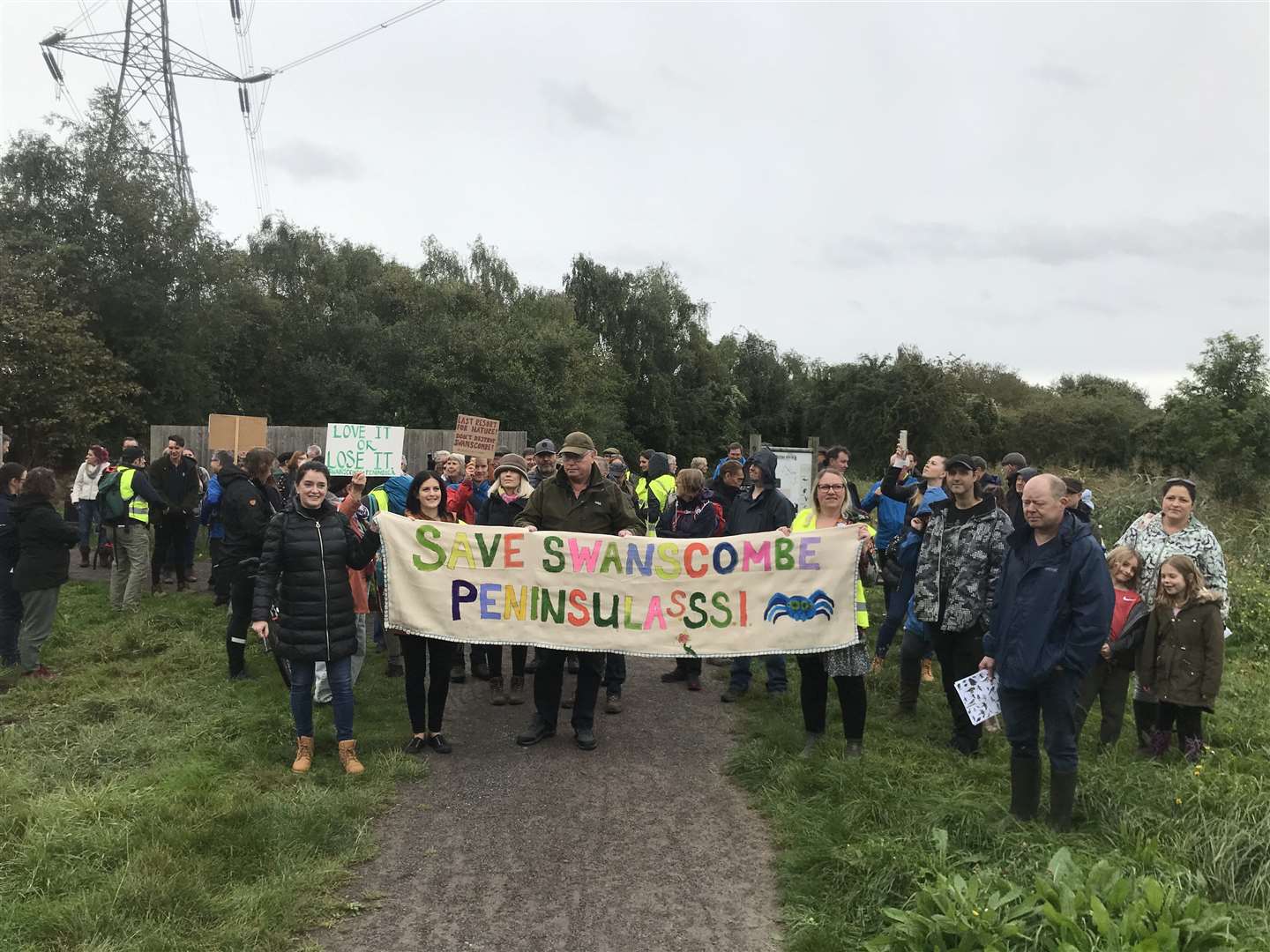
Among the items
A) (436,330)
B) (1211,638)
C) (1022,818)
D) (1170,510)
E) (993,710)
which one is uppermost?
(436,330)

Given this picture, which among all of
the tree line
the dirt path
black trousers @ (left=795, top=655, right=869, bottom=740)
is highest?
the tree line

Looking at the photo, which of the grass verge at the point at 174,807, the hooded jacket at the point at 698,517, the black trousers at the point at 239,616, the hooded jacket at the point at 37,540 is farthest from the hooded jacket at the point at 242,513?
the hooded jacket at the point at 698,517

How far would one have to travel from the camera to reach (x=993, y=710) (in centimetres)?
511

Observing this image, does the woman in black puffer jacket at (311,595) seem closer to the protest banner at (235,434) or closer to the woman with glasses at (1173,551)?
the woman with glasses at (1173,551)

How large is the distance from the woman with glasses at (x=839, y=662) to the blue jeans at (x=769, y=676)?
4.20 ft

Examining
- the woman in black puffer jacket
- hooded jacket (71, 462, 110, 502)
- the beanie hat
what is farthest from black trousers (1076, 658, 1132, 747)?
hooded jacket (71, 462, 110, 502)

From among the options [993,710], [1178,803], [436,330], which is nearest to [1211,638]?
[1178,803]

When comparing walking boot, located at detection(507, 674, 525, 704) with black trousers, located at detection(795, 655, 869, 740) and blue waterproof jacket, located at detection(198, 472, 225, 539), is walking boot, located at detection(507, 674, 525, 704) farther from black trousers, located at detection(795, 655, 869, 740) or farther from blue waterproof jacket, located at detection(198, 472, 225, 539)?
blue waterproof jacket, located at detection(198, 472, 225, 539)

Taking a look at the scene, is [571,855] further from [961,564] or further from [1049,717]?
[961,564]

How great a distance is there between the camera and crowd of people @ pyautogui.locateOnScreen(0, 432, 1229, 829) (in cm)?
459

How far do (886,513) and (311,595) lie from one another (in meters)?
5.48

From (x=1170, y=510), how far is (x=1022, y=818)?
9.64 ft

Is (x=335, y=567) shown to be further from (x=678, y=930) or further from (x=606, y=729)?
(x=678, y=930)

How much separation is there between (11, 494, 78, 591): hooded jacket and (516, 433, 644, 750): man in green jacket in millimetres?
4613
